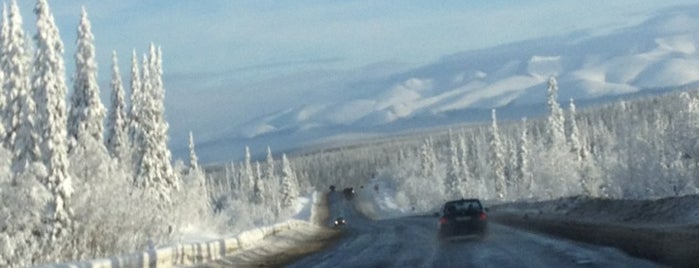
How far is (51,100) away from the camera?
4062 centimetres

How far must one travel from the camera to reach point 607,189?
352 ft

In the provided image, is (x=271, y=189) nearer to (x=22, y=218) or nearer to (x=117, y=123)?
(x=117, y=123)

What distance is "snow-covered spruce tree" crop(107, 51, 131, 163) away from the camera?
6397cm

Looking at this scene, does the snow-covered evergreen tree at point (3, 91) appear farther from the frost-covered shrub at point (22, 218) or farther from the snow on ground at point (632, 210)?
the snow on ground at point (632, 210)

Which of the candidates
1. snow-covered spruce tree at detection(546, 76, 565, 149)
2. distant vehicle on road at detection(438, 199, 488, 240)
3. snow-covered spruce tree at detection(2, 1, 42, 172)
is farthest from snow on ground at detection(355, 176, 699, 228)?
snow-covered spruce tree at detection(546, 76, 565, 149)

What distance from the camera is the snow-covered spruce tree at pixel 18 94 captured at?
39906 millimetres

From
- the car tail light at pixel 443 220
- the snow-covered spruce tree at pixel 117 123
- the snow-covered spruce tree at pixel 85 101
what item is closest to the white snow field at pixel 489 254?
the car tail light at pixel 443 220

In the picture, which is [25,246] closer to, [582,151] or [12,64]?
[12,64]

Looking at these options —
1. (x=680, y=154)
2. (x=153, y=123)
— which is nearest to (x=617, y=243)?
(x=153, y=123)

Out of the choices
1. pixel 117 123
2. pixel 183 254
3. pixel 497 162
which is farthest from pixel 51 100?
pixel 497 162

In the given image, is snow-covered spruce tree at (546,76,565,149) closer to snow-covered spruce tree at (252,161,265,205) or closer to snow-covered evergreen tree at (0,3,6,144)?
snow-covered spruce tree at (252,161,265,205)

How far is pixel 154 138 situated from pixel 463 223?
1430 inches

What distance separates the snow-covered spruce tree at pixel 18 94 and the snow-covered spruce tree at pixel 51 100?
1.36 ft

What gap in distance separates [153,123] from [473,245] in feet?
135
